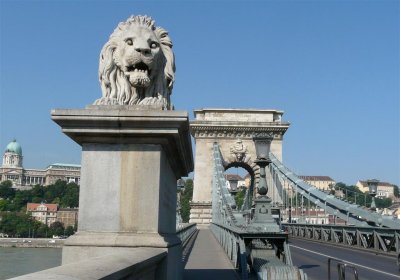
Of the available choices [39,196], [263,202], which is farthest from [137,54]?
[39,196]

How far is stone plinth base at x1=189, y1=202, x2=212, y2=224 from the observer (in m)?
43.8

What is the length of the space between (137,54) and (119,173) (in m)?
0.98

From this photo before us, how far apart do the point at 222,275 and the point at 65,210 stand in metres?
112

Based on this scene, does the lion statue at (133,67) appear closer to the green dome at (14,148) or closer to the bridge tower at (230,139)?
the bridge tower at (230,139)

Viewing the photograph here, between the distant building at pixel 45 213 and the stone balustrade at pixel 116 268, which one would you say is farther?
the distant building at pixel 45 213

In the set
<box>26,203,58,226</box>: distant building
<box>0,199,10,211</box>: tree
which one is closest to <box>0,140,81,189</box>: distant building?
<box>0,199,10,211</box>: tree

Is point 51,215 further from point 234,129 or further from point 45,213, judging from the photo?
point 234,129

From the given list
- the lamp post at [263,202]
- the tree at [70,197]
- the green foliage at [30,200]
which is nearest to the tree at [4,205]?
the green foliage at [30,200]

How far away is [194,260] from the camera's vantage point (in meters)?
13.0

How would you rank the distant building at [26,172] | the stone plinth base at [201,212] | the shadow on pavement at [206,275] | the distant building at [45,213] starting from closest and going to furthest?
the shadow on pavement at [206,275] → the stone plinth base at [201,212] → the distant building at [45,213] → the distant building at [26,172]

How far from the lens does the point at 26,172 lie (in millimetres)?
170250

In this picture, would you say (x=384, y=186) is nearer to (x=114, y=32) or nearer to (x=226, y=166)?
(x=226, y=166)

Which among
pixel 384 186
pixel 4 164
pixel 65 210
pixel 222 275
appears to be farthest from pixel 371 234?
pixel 4 164

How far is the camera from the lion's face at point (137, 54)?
4.19 m
